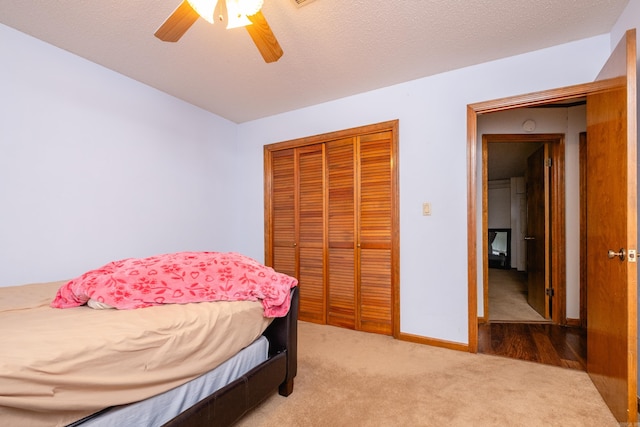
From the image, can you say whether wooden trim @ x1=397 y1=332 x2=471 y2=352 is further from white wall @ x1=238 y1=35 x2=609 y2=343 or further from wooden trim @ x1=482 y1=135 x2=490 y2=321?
wooden trim @ x1=482 y1=135 x2=490 y2=321

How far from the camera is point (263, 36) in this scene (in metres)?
1.55

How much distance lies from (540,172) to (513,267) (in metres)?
4.66

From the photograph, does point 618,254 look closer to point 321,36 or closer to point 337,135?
point 321,36

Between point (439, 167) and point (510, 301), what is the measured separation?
2749 millimetres

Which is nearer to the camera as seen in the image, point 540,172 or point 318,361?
point 318,361

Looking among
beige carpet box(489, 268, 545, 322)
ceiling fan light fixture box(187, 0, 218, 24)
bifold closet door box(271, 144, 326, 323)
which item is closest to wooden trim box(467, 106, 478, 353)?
beige carpet box(489, 268, 545, 322)

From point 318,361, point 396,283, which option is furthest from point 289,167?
point 318,361

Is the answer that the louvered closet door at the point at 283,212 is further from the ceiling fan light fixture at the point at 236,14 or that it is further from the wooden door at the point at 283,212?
the ceiling fan light fixture at the point at 236,14

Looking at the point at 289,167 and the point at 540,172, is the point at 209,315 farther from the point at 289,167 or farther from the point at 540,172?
the point at 540,172

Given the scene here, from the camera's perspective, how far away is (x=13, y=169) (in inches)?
77.7

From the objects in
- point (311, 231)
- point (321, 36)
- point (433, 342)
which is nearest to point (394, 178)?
point (311, 231)

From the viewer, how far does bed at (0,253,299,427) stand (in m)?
0.84

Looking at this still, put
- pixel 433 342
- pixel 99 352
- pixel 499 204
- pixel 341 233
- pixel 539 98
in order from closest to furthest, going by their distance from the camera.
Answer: pixel 99 352 → pixel 539 98 → pixel 433 342 → pixel 341 233 → pixel 499 204

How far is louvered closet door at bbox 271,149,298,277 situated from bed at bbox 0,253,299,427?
1.67m
